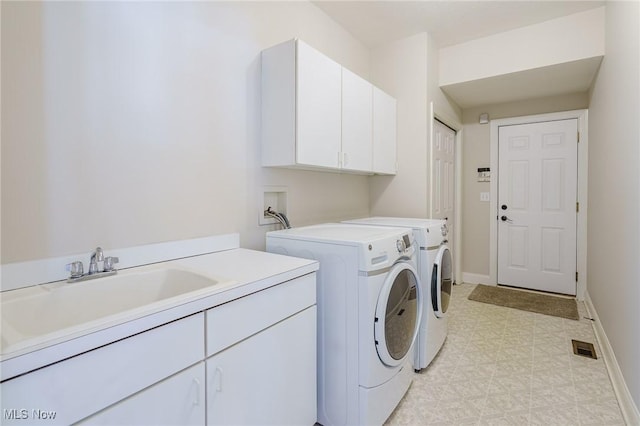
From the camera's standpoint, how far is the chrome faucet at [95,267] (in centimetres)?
114

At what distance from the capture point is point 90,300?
1.13 metres

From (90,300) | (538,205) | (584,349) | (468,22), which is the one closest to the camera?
(90,300)

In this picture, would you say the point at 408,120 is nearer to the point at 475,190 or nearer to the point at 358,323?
the point at 475,190

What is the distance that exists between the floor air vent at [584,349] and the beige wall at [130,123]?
237 cm

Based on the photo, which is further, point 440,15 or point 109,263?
point 440,15

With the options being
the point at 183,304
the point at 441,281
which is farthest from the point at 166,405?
the point at 441,281

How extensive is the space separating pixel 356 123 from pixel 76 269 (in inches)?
72.3

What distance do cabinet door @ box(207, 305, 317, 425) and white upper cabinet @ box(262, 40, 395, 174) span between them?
3.03ft

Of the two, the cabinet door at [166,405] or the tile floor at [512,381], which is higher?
the cabinet door at [166,405]

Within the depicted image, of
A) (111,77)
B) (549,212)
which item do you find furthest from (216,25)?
(549,212)

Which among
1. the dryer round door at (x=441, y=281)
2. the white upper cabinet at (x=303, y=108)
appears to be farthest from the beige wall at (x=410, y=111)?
the white upper cabinet at (x=303, y=108)

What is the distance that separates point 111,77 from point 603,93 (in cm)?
332

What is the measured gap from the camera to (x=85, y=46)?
1.21 metres

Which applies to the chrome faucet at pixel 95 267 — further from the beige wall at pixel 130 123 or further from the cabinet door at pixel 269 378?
the cabinet door at pixel 269 378
